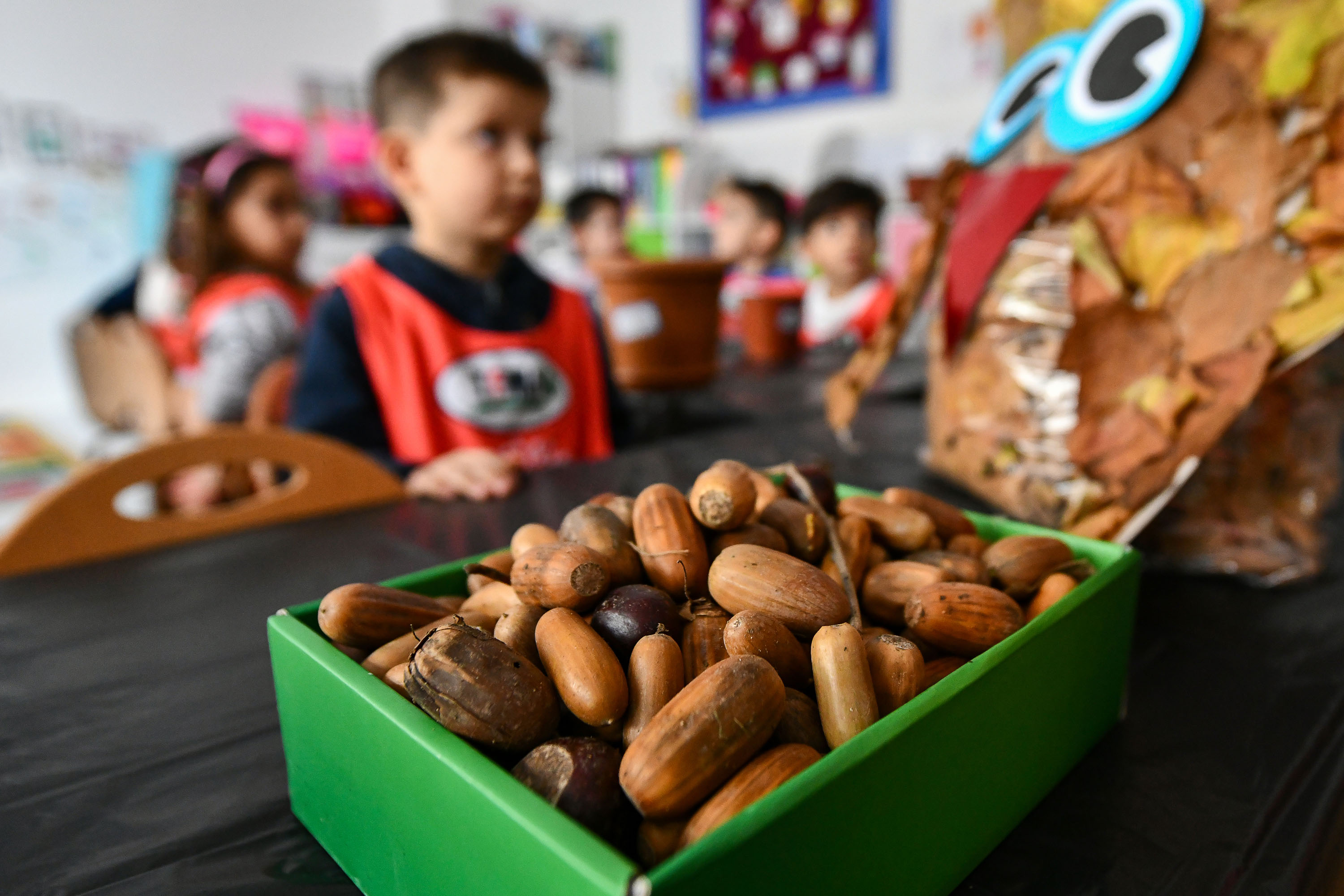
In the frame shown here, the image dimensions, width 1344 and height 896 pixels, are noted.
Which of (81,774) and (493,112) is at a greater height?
(493,112)

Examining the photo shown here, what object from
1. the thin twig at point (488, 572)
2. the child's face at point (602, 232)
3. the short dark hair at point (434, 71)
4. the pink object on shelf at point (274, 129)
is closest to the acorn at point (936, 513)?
the thin twig at point (488, 572)

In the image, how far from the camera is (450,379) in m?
1.24

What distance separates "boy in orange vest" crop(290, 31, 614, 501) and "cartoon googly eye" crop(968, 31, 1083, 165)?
27.4 inches

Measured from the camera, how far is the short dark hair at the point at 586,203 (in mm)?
3033

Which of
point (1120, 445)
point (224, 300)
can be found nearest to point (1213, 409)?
point (1120, 445)

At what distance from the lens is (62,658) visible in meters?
0.52

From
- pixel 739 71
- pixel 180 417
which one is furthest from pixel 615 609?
pixel 739 71

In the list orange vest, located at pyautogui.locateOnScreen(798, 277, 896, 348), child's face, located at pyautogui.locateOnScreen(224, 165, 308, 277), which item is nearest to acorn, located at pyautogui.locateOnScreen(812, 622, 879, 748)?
orange vest, located at pyautogui.locateOnScreen(798, 277, 896, 348)

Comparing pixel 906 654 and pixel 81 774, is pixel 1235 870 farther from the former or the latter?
pixel 81 774

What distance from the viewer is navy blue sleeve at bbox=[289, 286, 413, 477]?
1.18 m

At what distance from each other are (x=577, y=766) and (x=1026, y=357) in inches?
19.0

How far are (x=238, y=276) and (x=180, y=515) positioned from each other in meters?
1.22

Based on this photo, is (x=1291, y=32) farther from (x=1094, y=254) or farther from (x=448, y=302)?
(x=448, y=302)

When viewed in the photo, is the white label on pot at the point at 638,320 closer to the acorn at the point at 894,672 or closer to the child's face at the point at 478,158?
the child's face at the point at 478,158
